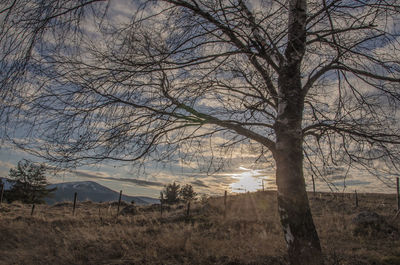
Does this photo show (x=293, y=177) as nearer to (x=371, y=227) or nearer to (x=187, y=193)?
(x=371, y=227)

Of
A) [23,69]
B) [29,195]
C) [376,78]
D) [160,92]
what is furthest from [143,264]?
[29,195]

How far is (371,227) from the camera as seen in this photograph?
9.32 metres

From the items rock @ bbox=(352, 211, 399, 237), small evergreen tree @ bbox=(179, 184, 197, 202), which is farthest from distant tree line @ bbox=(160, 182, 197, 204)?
rock @ bbox=(352, 211, 399, 237)

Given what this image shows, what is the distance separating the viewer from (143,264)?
16.4 ft

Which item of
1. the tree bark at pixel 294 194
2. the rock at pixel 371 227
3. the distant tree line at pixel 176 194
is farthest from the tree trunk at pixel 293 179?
the distant tree line at pixel 176 194

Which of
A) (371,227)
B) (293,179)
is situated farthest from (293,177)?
(371,227)

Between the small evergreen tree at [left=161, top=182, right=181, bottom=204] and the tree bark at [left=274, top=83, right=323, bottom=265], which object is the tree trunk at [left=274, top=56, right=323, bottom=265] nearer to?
the tree bark at [left=274, top=83, right=323, bottom=265]

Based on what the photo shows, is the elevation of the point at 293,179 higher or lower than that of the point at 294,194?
higher

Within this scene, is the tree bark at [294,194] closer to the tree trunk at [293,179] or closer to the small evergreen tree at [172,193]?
the tree trunk at [293,179]

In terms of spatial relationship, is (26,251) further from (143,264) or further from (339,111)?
(339,111)

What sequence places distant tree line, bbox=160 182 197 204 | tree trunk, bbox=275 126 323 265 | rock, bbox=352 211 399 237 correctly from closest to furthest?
tree trunk, bbox=275 126 323 265 → rock, bbox=352 211 399 237 → distant tree line, bbox=160 182 197 204

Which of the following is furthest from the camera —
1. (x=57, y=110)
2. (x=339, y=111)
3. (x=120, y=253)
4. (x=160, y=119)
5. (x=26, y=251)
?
(x=26, y=251)

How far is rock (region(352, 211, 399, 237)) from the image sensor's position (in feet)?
28.7

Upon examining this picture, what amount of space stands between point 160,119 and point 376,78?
328 cm
